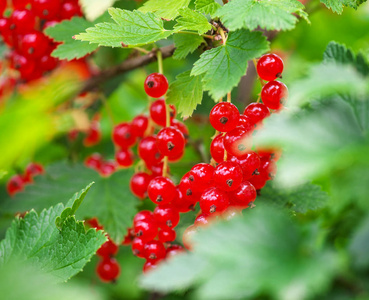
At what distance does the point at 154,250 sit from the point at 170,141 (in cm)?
20

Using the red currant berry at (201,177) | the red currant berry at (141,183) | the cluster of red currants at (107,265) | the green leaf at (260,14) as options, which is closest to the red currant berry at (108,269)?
Answer: the cluster of red currants at (107,265)

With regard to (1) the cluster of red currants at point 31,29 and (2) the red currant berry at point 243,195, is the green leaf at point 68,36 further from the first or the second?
(2) the red currant berry at point 243,195

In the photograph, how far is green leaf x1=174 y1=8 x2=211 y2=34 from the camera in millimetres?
688

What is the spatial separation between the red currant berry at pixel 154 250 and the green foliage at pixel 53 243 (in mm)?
147

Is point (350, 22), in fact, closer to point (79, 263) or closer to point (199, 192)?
point (199, 192)

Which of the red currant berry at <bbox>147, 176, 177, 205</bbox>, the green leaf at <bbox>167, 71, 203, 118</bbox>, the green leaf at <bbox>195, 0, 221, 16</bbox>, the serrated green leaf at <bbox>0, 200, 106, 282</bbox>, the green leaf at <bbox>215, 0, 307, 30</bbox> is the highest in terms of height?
the green leaf at <bbox>215, 0, 307, 30</bbox>

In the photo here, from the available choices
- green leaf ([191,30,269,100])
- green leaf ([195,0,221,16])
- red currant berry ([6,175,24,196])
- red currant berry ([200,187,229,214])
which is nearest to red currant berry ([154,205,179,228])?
red currant berry ([200,187,229,214])

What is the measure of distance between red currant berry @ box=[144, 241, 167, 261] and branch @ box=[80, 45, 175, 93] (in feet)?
1.27

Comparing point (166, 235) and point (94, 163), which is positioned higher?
point (166, 235)

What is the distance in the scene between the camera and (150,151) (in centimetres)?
92

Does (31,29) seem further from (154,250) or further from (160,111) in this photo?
(154,250)

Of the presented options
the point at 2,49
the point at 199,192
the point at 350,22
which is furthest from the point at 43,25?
the point at 350,22

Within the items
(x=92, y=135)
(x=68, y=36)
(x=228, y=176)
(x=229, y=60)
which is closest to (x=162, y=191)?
(x=228, y=176)

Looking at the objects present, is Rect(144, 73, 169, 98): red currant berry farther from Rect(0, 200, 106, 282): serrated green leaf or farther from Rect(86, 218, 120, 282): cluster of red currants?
Rect(86, 218, 120, 282): cluster of red currants
